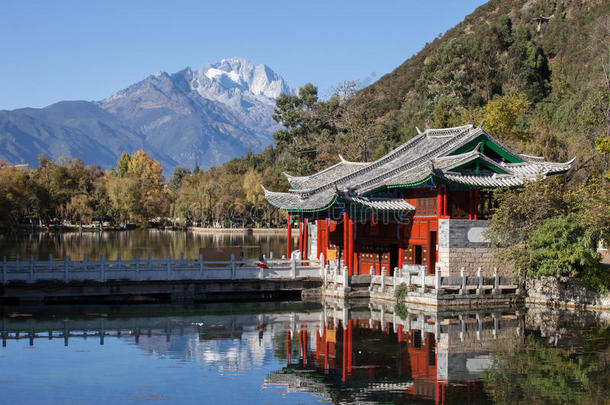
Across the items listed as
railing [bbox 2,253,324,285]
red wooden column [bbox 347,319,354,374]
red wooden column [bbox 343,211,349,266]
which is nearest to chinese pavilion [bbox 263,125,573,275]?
red wooden column [bbox 343,211,349,266]

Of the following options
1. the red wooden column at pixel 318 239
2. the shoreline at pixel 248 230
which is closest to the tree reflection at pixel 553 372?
the red wooden column at pixel 318 239

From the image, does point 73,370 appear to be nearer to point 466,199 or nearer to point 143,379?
point 143,379

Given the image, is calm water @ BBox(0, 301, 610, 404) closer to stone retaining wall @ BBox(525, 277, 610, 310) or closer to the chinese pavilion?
stone retaining wall @ BBox(525, 277, 610, 310)

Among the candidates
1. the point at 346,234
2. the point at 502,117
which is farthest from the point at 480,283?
the point at 502,117

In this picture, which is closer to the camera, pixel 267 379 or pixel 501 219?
pixel 267 379

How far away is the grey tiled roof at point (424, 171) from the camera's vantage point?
35156mm

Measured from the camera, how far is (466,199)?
35844 mm

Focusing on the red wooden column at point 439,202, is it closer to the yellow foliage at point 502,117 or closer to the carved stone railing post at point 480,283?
the carved stone railing post at point 480,283

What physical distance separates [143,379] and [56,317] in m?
11.7

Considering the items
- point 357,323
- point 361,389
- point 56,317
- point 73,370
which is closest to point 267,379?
point 361,389

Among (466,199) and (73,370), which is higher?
(466,199)

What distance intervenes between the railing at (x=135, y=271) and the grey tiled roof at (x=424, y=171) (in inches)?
154

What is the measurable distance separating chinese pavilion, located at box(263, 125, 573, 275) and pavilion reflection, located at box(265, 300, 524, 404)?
3786mm

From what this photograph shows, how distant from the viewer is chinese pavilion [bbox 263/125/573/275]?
3469 centimetres
